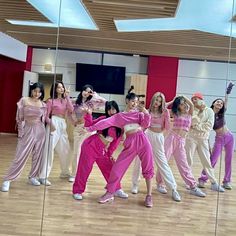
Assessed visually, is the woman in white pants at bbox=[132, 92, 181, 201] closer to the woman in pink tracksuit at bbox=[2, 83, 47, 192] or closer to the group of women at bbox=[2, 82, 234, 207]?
the group of women at bbox=[2, 82, 234, 207]

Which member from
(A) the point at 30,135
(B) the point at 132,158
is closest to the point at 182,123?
(B) the point at 132,158

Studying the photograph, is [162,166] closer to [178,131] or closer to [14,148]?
[178,131]

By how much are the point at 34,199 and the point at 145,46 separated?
168 centimetres

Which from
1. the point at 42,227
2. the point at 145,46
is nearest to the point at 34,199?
the point at 42,227

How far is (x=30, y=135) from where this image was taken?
3.16 metres

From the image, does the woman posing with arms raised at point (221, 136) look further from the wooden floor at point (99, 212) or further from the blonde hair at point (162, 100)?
the blonde hair at point (162, 100)

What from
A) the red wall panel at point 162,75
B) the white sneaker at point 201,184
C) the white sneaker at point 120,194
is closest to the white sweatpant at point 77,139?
the white sneaker at point 120,194

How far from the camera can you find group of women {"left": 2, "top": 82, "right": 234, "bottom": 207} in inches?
118

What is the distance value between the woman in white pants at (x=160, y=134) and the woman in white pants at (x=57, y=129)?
72 cm

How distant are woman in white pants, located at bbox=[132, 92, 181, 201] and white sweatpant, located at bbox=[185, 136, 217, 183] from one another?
0.22 metres

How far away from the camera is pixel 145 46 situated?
117 inches

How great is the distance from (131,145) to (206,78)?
91cm

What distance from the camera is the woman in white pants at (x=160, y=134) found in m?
3.02

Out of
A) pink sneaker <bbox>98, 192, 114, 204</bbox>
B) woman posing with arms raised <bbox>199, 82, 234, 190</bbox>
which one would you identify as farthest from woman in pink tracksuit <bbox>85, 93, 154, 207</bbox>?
woman posing with arms raised <bbox>199, 82, 234, 190</bbox>
